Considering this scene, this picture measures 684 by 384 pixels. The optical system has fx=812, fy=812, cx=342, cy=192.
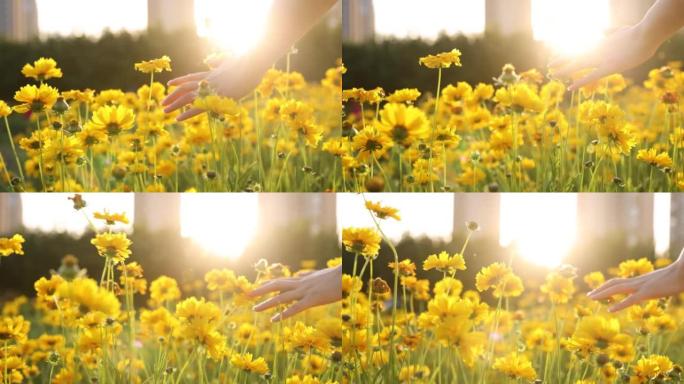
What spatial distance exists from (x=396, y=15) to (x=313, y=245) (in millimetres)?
496

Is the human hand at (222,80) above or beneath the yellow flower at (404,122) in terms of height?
above

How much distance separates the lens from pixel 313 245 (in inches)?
65.4

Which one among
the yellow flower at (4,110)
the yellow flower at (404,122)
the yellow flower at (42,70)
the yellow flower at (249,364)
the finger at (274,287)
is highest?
the yellow flower at (42,70)

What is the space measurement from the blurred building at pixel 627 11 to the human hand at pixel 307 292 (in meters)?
0.73

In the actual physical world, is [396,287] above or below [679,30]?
below

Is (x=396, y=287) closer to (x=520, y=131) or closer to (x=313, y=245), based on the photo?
(x=313, y=245)

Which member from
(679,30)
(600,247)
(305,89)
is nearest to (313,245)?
(305,89)

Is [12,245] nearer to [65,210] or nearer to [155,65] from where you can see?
[65,210]

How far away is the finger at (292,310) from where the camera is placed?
5.38ft

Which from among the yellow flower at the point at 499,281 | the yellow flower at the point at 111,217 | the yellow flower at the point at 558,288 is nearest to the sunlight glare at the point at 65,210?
the yellow flower at the point at 111,217

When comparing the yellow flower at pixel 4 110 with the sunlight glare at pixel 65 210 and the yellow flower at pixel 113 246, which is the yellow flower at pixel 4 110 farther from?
the yellow flower at pixel 113 246

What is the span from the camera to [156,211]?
1645mm

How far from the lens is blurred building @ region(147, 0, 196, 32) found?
163 cm

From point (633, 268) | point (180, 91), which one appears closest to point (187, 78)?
point (180, 91)
